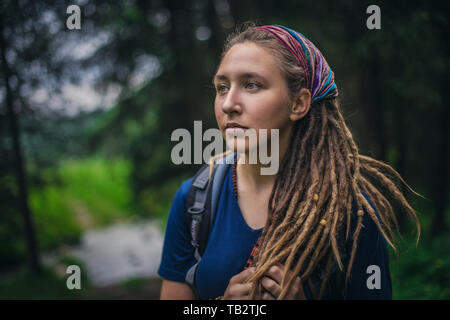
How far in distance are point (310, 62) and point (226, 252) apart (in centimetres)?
109

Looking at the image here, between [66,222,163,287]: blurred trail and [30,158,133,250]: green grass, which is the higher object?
[30,158,133,250]: green grass

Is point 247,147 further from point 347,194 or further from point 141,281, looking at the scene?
point 141,281

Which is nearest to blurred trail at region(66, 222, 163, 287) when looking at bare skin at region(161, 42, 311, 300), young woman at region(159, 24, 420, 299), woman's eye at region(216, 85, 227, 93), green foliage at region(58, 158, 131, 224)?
green foliage at region(58, 158, 131, 224)

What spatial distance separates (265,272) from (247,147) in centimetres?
62

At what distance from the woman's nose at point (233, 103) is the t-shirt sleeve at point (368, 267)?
84 cm

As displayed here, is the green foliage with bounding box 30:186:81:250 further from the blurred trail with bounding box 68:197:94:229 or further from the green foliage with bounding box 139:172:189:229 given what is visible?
the green foliage with bounding box 139:172:189:229

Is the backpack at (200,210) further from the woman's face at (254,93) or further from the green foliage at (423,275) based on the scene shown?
the green foliage at (423,275)

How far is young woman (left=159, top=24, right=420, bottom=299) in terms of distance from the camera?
1614 millimetres

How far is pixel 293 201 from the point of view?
1700 millimetres

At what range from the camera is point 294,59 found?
1693 millimetres

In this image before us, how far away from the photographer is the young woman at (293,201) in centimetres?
161

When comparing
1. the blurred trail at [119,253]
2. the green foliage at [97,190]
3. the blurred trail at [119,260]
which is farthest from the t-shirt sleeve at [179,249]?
the green foliage at [97,190]
